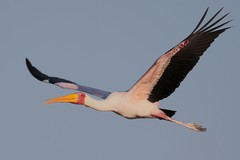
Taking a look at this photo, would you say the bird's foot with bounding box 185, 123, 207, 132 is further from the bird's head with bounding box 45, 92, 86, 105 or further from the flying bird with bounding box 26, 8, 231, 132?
the bird's head with bounding box 45, 92, 86, 105

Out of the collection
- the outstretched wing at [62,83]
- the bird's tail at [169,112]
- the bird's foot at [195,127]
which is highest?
the outstretched wing at [62,83]

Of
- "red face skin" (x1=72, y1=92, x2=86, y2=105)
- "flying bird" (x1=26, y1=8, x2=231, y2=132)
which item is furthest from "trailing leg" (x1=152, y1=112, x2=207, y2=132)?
"red face skin" (x1=72, y1=92, x2=86, y2=105)

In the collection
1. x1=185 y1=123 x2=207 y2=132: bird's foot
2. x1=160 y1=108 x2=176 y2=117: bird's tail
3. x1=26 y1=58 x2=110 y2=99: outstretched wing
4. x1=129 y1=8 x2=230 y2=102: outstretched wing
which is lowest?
x1=185 y1=123 x2=207 y2=132: bird's foot

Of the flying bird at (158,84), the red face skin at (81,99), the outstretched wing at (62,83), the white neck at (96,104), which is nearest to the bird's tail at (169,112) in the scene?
the flying bird at (158,84)

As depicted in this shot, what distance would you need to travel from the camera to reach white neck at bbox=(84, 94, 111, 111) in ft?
68.0

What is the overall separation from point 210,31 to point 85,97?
4056mm

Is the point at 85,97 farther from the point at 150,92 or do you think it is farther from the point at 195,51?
the point at 195,51

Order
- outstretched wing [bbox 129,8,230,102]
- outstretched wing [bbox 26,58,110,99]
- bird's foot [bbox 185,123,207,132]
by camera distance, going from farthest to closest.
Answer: outstretched wing [bbox 26,58,110,99] → bird's foot [bbox 185,123,207,132] → outstretched wing [bbox 129,8,230,102]

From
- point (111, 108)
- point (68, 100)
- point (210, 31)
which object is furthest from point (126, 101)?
point (210, 31)

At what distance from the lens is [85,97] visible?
69.3ft

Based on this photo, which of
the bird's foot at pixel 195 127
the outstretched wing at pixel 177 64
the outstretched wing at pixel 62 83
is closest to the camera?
the outstretched wing at pixel 177 64

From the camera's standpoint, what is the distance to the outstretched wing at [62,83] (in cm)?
2315

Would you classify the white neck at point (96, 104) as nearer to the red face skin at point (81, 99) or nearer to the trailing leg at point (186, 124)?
the red face skin at point (81, 99)

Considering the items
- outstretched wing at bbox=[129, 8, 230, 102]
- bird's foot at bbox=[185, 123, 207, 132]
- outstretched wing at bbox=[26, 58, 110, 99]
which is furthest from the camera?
outstretched wing at bbox=[26, 58, 110, 99]
